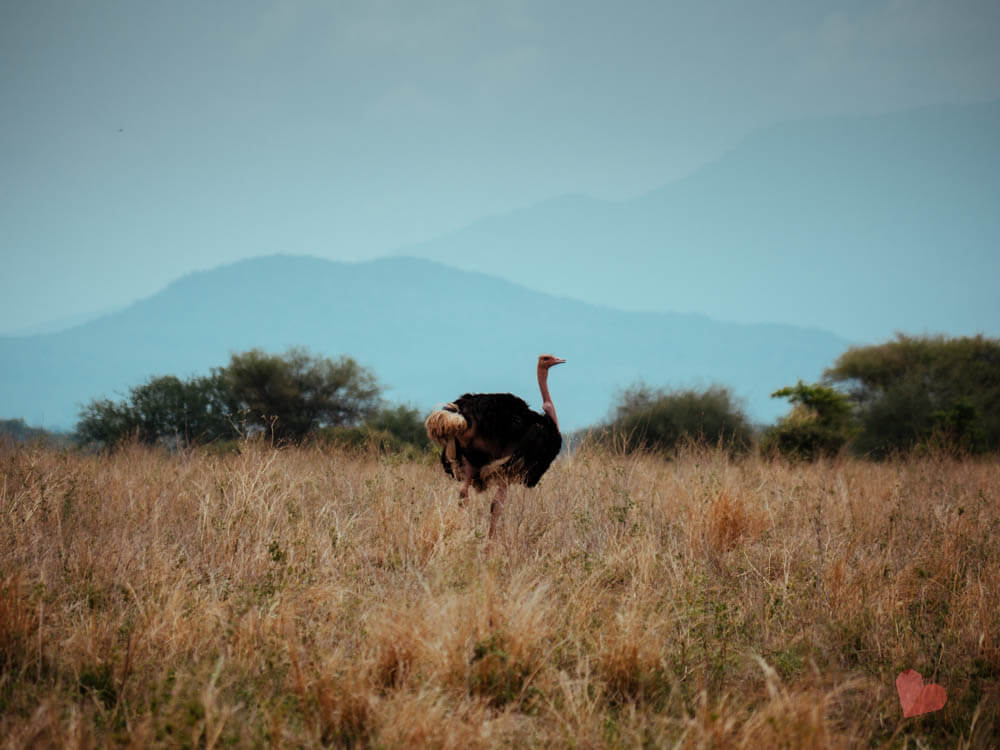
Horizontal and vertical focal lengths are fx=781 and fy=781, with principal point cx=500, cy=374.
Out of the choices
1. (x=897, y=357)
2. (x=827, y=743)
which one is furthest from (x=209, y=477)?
(x=897, y=357)

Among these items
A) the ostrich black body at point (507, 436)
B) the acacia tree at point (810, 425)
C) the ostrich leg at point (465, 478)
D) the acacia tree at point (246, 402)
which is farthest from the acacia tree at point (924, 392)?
the acacia tree at point (246, 402)

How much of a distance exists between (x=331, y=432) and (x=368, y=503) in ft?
30.6

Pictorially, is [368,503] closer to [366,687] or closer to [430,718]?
[366,687]

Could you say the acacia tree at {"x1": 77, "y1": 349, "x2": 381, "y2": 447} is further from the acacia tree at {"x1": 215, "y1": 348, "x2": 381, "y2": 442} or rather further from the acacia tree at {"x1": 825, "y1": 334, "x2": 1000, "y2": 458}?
the acacia tree at {"x1": 825, "y1": 334, "x2": 1000, "y2": 458}

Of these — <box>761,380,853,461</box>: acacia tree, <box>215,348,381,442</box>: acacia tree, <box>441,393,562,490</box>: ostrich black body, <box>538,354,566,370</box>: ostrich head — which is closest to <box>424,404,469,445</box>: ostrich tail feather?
<box>441,393,562,490</box>: ostrich black body

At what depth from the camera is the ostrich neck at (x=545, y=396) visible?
6.73 metres

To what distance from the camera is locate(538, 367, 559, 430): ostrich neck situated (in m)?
6.73

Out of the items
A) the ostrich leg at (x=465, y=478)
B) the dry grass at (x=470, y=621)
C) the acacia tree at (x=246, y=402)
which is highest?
the acacia tree at (x=246, y=402)

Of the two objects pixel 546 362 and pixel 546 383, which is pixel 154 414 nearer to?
pixel 546 362

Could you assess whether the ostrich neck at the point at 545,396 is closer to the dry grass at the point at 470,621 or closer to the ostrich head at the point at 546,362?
the ostrich head at the point at 546,362

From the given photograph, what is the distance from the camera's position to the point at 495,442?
6.04m

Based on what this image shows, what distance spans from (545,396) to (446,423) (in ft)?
5.25

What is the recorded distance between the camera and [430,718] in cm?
302

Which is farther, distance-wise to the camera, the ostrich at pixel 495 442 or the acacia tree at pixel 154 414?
the acacia tree at pixel 154 414
